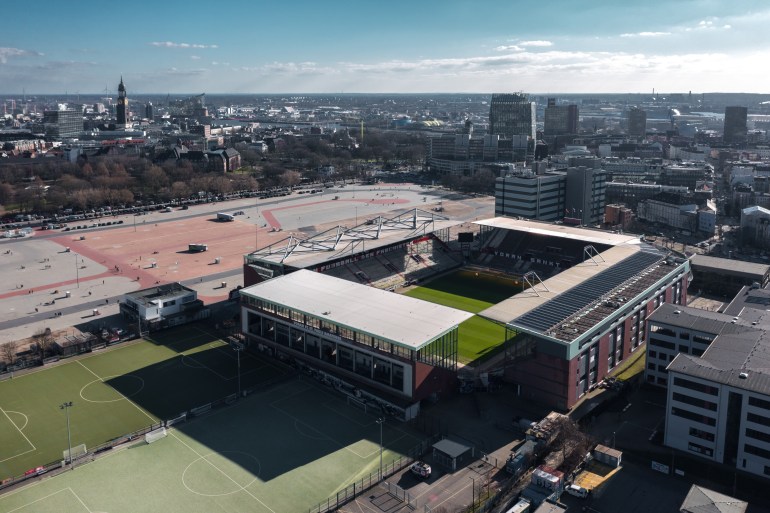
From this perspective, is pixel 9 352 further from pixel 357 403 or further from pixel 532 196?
pixel 532 196

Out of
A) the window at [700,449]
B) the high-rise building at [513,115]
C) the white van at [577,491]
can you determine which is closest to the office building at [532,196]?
the window at [700,449]

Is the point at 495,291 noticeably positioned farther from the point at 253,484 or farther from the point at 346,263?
the point at 253,484

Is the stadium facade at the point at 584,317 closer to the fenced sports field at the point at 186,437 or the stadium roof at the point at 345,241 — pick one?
the fenced sports field at the point at 186,437

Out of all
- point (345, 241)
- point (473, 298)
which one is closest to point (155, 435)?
point (345, 241)

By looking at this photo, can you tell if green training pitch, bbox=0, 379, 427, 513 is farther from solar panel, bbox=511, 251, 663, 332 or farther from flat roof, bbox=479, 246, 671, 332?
solar panel, bbox=511, 251, 663, 332

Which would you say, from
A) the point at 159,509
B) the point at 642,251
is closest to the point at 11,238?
the point at 159,509

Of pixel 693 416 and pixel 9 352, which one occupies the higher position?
pixel 693 416
